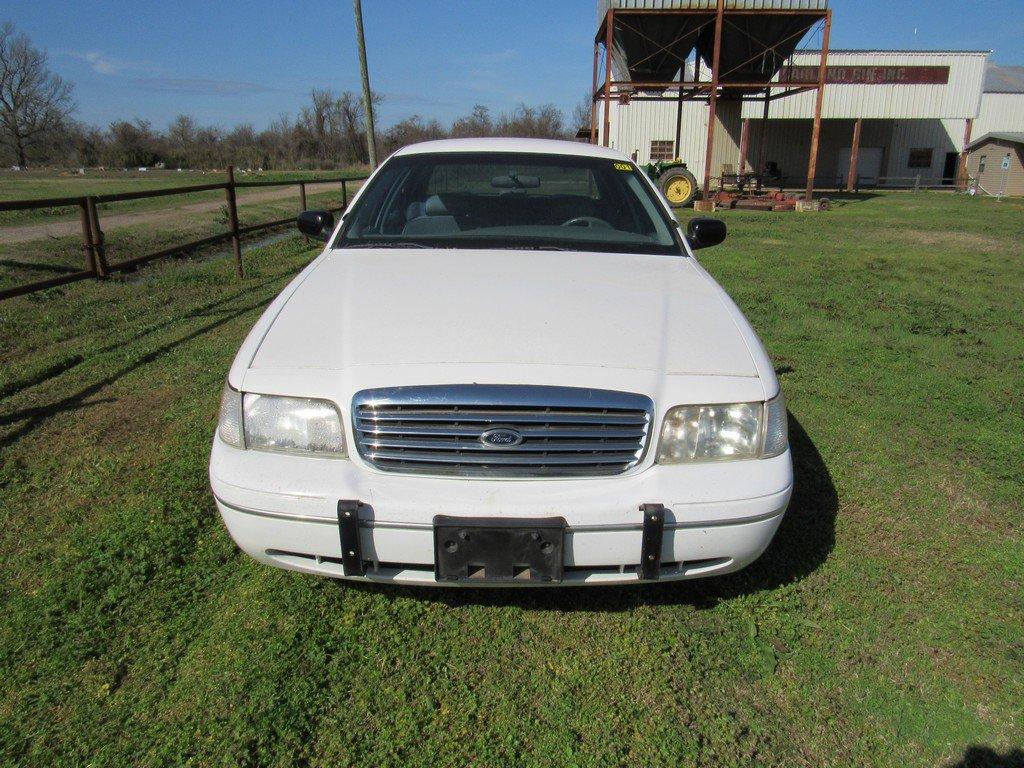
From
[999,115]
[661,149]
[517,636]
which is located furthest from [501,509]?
[999,115]

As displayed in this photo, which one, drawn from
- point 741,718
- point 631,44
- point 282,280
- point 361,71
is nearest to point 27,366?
point 282,280

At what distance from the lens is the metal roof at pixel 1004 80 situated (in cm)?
3866

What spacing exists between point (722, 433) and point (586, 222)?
1.75m

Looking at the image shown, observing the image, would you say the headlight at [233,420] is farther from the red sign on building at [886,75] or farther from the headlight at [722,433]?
the red sign on building at [886,75]

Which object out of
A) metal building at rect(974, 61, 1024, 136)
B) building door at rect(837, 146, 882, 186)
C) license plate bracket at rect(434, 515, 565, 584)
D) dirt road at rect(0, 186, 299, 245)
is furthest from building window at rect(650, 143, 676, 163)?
license plate bracket at rect(434, 515, 565, 584)

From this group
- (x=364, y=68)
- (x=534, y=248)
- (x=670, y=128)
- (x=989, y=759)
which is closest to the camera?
(x=989, y=759)

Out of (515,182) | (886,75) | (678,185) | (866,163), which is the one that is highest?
(886,75)

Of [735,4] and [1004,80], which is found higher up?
[1004,80]

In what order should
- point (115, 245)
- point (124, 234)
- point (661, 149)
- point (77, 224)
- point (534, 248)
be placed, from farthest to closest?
point (661, 149) < point (77, 224) < point (124, 234) < point (115, 245) < point (534, 248)

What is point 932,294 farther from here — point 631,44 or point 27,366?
point 631,44

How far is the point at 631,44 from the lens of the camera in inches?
776

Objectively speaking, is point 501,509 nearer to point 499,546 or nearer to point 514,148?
point 499,546

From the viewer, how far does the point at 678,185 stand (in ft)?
60.4

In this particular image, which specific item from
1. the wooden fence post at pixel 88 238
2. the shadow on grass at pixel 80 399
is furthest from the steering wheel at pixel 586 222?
the wooden fence post at pixel 88 238
